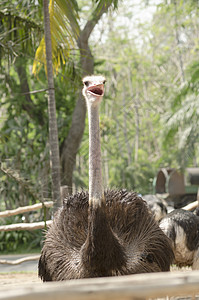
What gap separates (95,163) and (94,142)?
0.16 meters

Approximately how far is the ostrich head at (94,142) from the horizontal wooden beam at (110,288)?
6.79ft

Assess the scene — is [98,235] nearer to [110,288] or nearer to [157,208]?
[110,288]

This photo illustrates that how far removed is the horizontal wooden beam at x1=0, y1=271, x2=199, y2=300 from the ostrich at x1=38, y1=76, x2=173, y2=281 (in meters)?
1.99

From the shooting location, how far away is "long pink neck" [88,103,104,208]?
3.84 meters

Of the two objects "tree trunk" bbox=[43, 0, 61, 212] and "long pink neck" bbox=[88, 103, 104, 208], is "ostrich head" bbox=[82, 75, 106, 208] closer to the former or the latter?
"long pink neck" bbox=[88, 103, 104, 208]

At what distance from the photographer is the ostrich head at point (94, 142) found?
3.85 metres

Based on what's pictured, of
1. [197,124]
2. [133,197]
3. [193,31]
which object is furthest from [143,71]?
[133,197]

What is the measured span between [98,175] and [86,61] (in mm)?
8720

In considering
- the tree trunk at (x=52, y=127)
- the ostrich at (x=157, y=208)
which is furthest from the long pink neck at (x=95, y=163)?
the ostrich at (x=157, y=208)

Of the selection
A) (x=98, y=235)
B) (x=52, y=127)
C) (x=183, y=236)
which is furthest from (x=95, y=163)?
(x=52, y=127)

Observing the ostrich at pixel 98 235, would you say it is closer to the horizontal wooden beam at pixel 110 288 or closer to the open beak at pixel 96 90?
the open beak at pixel 96 90

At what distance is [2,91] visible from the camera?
1452 cm

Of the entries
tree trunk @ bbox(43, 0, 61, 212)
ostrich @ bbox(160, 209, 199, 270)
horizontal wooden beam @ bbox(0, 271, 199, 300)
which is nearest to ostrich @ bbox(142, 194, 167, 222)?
tree trunk @ bbox(43, 0, 61, 212)

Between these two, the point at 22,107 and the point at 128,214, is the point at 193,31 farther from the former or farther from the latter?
the point at 128,214
